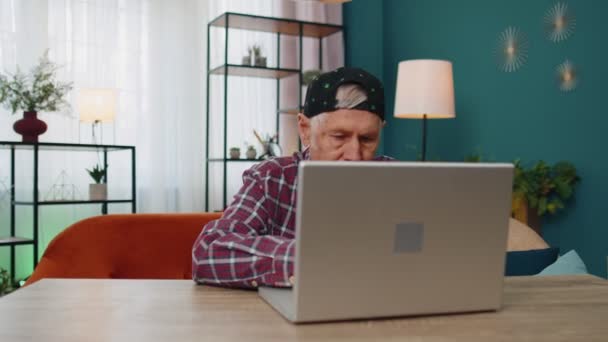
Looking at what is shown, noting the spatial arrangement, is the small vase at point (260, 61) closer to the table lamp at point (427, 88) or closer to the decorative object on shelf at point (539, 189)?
the table lamp at point (427, 88)

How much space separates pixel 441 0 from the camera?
4551 millimetres

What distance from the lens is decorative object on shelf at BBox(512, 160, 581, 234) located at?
10.9 feet

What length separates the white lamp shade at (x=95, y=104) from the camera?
156 inches

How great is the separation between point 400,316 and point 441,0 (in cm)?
399

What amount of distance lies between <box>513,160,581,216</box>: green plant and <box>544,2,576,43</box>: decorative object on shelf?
28.3 inches

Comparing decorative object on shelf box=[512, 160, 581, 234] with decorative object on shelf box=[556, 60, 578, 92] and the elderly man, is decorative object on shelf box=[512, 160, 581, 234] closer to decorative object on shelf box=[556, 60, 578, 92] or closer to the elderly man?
decorative object on shelf box=[556, 60, 578, 92]

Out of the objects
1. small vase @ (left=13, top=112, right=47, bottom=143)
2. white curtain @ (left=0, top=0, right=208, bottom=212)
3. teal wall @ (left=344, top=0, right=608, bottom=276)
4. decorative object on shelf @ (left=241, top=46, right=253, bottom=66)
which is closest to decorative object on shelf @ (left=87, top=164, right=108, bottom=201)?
white curtain @ (left=0, top=0, right=208, bottom=212)

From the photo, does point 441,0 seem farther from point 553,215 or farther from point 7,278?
point 7,278

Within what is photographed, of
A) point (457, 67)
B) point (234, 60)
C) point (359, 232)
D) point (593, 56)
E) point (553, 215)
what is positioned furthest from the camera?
point (234, 60)

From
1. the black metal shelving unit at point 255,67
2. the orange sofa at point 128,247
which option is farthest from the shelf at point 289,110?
the orange sofa at point 128,247

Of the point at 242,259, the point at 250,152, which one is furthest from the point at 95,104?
the point at 242,259

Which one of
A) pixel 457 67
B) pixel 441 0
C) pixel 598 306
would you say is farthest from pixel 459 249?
pixel 441 0

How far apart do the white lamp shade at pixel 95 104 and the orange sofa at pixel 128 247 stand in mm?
1991

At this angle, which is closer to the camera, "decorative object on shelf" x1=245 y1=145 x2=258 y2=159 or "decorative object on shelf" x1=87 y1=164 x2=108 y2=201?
"decorative object on shelf" x1=87 y1=164 x2=108 y2=201
